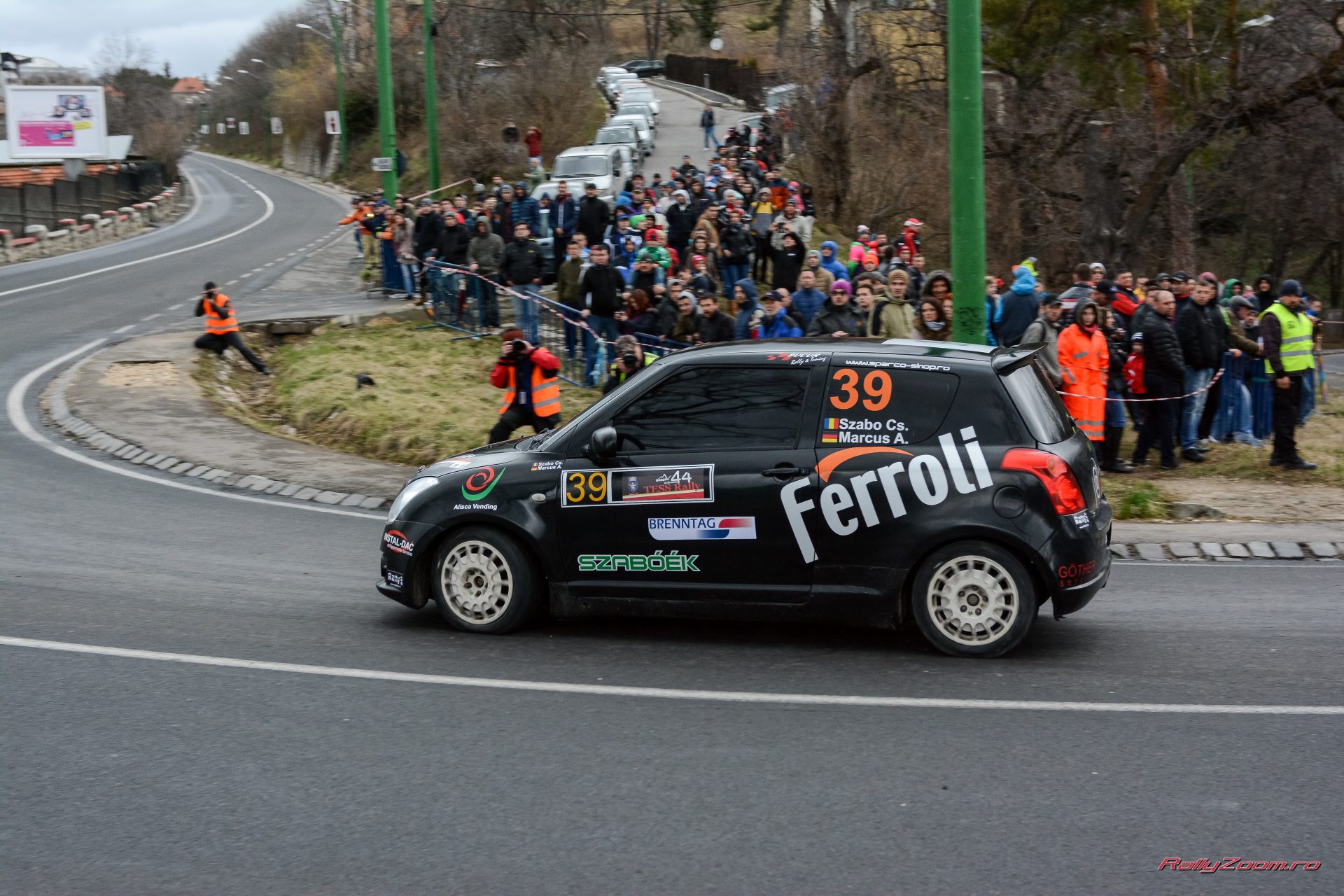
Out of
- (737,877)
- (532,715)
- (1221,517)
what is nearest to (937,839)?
(737,877)

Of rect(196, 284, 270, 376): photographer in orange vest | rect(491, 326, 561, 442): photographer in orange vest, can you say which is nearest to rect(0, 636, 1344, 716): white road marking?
rect(491, 326, 561, 442): photographer in orange vest

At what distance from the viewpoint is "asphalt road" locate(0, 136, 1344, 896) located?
4.97 m

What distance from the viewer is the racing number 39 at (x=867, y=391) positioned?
7582mm

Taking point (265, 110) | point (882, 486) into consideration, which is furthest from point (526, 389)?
point (265, 110)

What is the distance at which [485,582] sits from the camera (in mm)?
8039

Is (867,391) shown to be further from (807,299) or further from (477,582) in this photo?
(807,299)

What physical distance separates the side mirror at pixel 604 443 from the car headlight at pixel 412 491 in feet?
3.50

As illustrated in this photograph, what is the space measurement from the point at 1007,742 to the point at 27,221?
4392 centimetres

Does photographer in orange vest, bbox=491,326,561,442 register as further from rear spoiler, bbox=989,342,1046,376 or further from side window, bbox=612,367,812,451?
rear spoiler, bbox=989,342,1046,376

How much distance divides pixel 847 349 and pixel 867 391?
0.33 metres

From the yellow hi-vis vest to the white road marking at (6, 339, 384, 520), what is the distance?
9030mm

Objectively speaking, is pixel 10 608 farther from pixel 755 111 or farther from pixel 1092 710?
pixel 755 111

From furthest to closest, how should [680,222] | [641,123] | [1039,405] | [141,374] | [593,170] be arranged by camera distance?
[641,123]
[593,170]
[680,222]
[141,374]
[1039,405]

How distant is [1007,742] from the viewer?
6.16m
